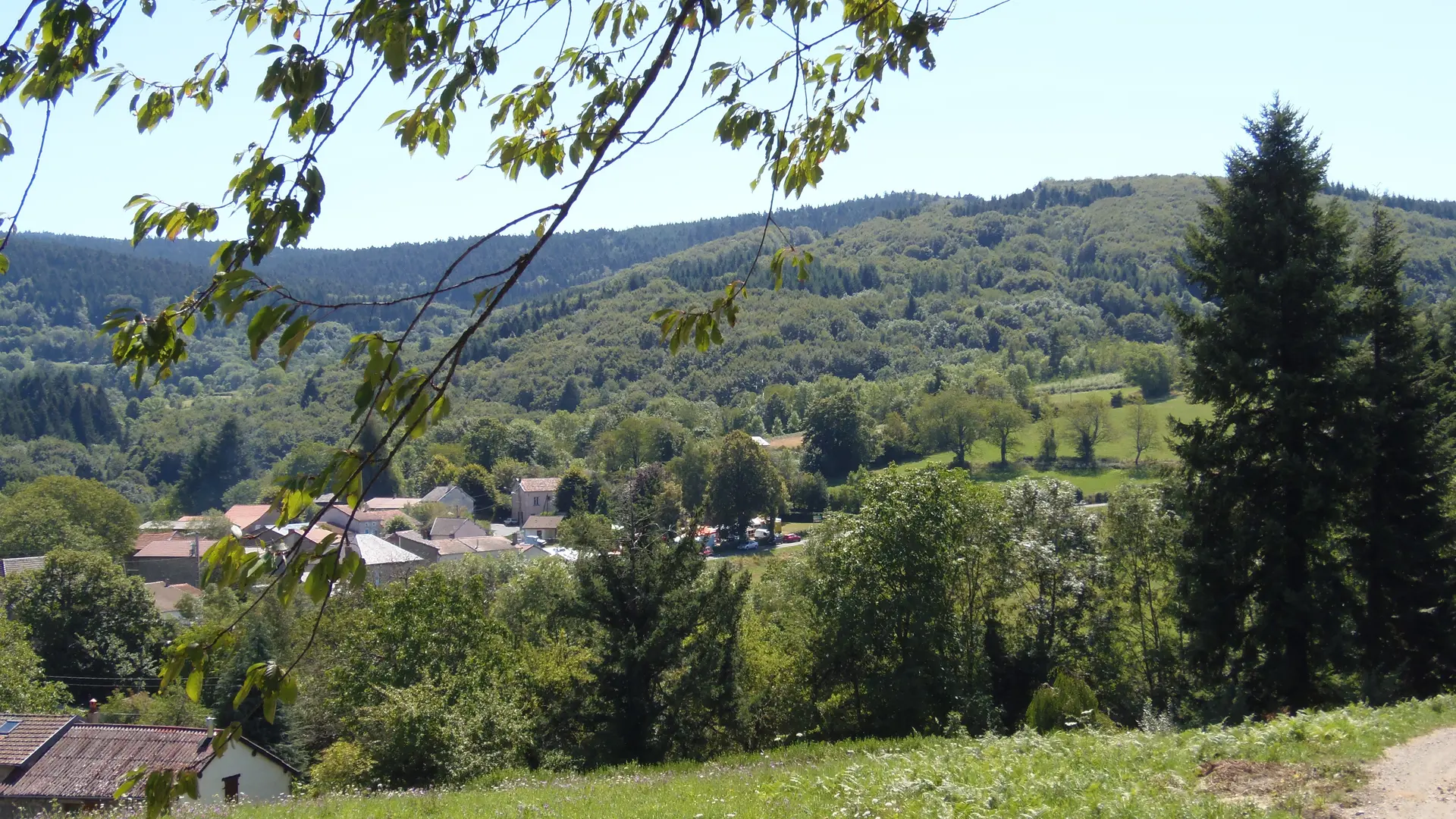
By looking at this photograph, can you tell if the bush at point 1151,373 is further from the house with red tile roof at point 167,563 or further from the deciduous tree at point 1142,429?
the house with red tile roof at point 167,563

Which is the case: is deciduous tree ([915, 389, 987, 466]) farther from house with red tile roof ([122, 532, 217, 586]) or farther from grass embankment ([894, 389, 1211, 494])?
house with red tile roof ([122, 532, 217, 586])

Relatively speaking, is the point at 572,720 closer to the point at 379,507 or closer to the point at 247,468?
the point at 379,507

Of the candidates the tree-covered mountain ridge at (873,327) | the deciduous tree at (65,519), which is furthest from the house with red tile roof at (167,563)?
the tree-covered mountain ridge at (873,327)

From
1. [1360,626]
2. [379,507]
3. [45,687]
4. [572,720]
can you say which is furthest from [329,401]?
[1360,626]

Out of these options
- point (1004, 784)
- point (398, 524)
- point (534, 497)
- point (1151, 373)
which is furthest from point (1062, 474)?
point (1004, 784)

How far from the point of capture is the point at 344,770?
1789 centimetres

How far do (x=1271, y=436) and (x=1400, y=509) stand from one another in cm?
314

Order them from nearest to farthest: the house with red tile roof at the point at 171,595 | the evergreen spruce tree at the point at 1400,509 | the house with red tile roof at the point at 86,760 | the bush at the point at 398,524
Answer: the evergreen spruce tree at the point at 1400,509 < the house with red tile roof at the point at 86,760 < the house with red tile roof at the point at 171,595 < the bush at the point at 398,524

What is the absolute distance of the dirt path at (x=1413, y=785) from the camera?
5547mm

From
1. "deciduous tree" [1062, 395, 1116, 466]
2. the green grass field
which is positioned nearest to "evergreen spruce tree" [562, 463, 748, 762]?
the green grass field

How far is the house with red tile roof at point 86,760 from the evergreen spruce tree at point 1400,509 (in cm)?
2015

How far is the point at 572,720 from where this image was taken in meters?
18.1

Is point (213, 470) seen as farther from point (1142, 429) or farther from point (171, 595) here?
point (1142, 429)

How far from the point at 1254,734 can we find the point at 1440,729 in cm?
160
